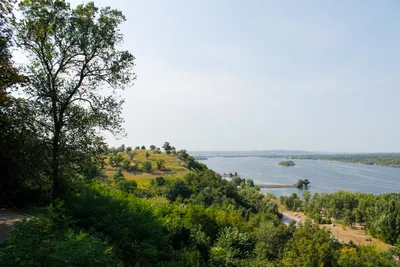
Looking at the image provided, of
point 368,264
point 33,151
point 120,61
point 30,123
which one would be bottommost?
point 368,264

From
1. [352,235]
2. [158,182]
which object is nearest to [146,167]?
[158,182]

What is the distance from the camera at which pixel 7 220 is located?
28.9ft

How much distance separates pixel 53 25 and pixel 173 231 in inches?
405

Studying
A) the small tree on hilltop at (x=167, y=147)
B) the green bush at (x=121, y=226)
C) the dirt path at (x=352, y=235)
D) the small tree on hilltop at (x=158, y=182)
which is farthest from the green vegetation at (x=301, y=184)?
the green bush at (x=121, y=226)

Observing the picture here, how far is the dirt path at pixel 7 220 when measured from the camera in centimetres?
762

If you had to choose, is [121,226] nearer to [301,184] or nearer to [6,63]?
[6,63]

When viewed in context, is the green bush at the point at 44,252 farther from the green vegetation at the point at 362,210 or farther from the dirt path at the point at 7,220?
the green vegetation at the point at 362,210

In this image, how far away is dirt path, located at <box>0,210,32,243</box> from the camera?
7.62m

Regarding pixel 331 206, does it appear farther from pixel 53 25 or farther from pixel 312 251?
pixel 53 25

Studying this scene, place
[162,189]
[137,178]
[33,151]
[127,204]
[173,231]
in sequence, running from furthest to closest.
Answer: [137,178] → [162,189] → [173,231] → [127,204] → [33,151]

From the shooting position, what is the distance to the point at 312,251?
2134 centimetres

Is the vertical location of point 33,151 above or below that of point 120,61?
below

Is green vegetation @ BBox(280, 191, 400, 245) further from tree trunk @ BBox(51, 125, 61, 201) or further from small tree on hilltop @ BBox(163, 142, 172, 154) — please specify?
tree trunk @ BBox(51, 125, 61, 201)

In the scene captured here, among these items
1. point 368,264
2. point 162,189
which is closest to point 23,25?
point 368,264
